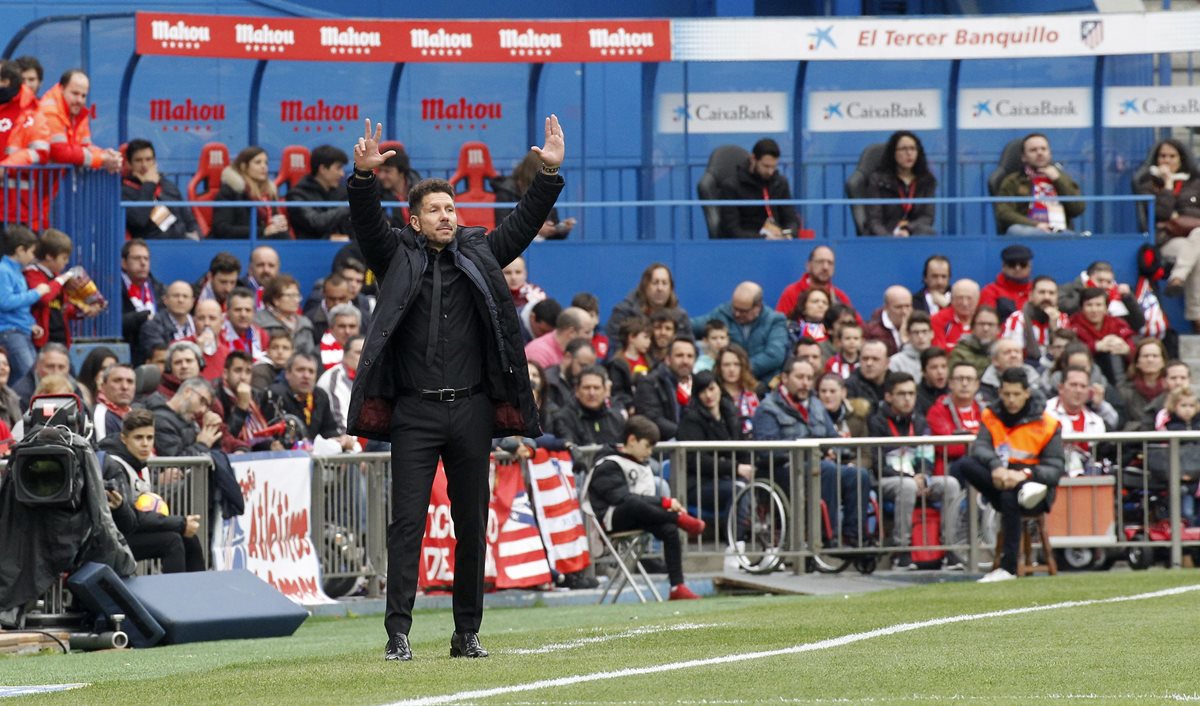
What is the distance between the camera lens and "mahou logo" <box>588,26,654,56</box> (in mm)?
23469

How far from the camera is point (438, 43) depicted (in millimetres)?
23281

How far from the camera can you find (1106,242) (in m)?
23.4

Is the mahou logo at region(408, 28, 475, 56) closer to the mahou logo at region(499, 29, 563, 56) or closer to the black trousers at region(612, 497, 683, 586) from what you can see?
the mahou logo at region(499, 29, 563, 56)

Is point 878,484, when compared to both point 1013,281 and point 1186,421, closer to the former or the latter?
point 1186,421

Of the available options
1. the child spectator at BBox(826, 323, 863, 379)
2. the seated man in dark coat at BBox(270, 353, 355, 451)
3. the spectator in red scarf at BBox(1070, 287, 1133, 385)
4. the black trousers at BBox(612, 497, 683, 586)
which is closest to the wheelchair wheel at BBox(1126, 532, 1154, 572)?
the spectator in red scarf at BBox(1070, 287, 1133, 385)

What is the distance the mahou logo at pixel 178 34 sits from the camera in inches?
866

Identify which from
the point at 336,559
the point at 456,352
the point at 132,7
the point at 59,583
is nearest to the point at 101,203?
the point at 336,559

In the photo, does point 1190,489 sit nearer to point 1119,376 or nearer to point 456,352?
point 1119,376

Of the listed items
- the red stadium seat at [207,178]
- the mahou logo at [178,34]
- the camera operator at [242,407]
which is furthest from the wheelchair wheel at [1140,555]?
the mahou logo at [178,34]

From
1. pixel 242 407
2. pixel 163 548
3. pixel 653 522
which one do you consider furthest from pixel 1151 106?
pixel 163 548

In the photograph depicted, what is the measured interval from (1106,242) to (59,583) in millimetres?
13316

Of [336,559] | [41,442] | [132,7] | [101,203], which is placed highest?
[132,7]

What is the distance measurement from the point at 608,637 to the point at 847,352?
9.07 metres

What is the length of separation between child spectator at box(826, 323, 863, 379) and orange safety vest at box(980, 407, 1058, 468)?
250 centimetres
